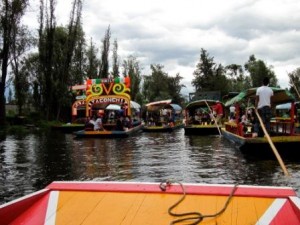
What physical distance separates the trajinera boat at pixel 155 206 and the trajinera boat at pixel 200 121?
17914mm

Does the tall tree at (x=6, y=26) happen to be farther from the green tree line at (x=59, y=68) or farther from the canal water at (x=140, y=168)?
the canal water at (x=140, y=168)

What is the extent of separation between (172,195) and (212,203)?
18.1 inches

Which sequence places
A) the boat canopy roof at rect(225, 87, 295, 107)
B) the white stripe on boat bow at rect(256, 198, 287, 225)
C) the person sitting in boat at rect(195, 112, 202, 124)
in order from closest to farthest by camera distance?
the white stripe on boat bow at rect(256, 198, 287, 225) < the boat canopy roof at rect(225, 87, 295, 107) < the person sitting in boat at rect(195, 112, 202, 124)

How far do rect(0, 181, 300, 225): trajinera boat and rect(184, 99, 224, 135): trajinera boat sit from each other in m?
17.9

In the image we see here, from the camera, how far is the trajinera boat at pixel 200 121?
23172mm

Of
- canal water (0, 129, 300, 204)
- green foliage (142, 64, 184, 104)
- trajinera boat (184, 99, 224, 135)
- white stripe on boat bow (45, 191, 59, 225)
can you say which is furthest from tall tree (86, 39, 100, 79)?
white stripe on boat bow (45, 191, 59, 225)

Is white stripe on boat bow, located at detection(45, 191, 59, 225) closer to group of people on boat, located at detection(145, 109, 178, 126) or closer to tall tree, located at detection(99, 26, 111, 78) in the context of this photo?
group of people on boat, located at detection(145, 109, 178, 126)

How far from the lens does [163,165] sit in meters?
10.9

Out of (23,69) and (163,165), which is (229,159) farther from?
(23,69)

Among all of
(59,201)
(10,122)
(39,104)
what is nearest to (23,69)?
(39,104)

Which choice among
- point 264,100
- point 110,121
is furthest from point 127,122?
point 264,100

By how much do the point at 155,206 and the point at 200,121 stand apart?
2314 cm

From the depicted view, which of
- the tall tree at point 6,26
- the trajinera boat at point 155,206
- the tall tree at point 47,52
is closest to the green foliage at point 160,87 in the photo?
the tall tree at point 47,52

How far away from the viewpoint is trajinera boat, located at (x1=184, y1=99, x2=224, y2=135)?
76.0 feet
